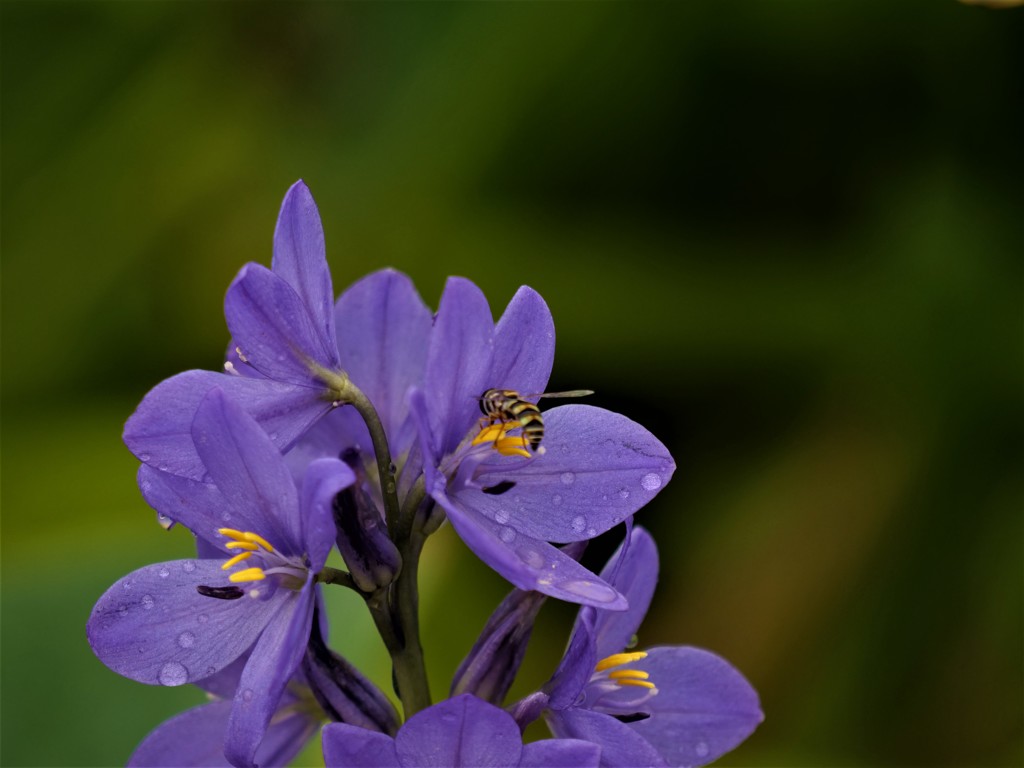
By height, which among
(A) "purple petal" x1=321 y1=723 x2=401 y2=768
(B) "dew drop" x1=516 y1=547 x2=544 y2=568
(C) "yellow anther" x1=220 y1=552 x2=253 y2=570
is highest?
(B) "dew drop" x1=516 y1=547 x2=544 y2=568

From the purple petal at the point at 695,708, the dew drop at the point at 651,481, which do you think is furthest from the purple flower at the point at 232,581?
the purple petal at the point at 695,708

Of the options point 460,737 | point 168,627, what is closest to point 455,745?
point 460,737

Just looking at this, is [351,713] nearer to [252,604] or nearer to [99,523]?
[252,604]

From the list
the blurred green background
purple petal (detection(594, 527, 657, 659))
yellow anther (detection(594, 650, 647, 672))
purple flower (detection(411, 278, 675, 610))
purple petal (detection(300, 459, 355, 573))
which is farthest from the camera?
the blurred green background

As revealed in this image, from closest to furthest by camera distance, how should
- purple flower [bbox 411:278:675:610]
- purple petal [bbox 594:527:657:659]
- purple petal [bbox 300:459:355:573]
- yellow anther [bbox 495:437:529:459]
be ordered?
purple petal [bbox 300:459:355:573]
purple flower [bbox 411:278:675:610]
yellow anther [bbox 495:437:529:459]
purple petal [bbox 594:527:657:659]

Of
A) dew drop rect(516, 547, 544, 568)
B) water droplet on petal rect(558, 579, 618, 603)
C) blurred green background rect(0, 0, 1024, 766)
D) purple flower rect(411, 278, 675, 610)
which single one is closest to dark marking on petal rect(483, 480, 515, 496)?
purple flower rect(411, 278, 675, 610)

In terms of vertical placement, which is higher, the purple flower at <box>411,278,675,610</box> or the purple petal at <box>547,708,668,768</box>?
the purple flower at <box>411,278,675,610</box>

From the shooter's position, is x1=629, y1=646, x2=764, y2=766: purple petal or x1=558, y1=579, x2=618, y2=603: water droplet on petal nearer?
x1=558, y1=579, x2=618, y2=603: water droplet on petal

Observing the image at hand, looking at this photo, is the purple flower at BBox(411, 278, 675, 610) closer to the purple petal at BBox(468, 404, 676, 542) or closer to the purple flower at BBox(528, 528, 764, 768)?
the purple petal at BBox(468, 404, 676, 542)
